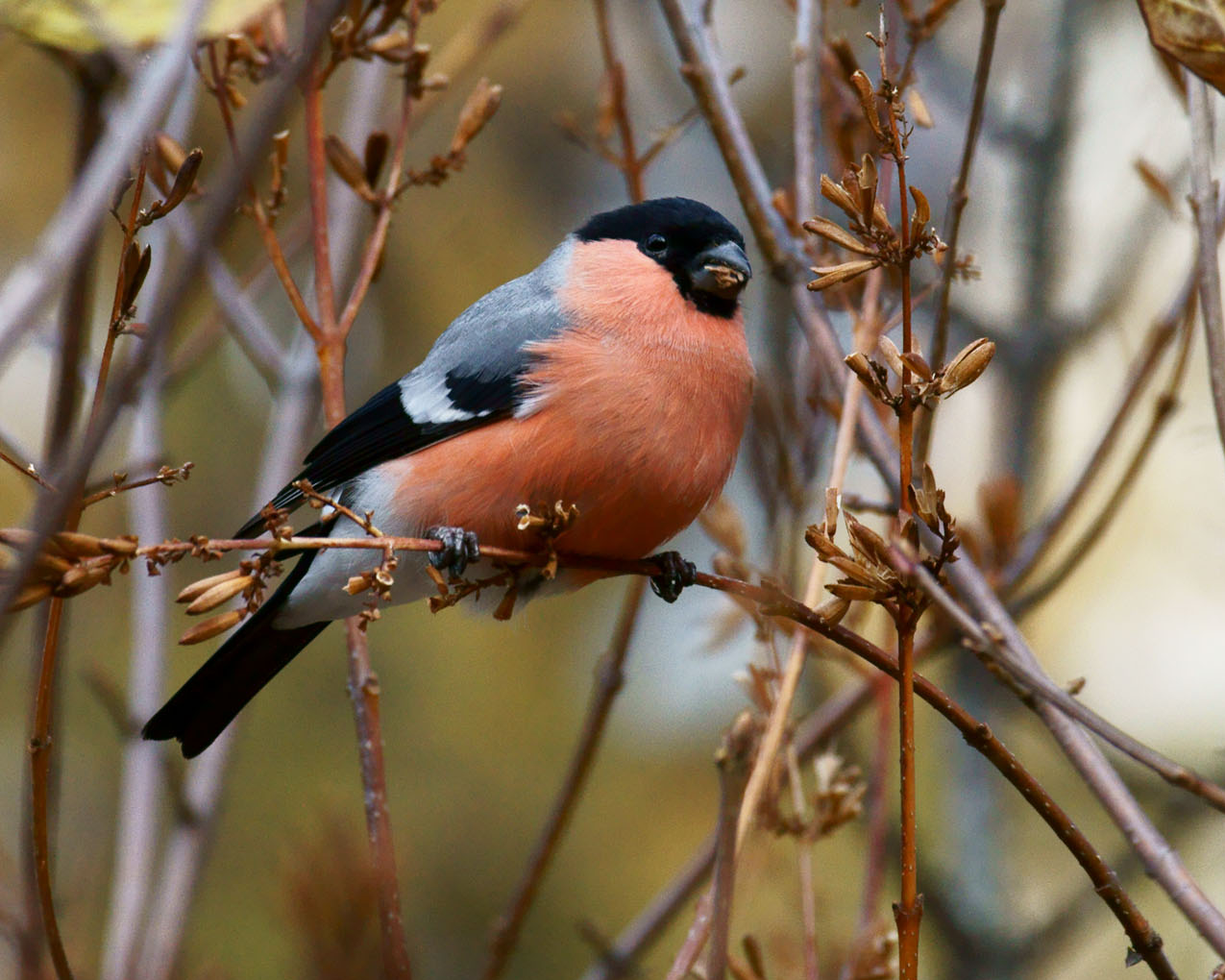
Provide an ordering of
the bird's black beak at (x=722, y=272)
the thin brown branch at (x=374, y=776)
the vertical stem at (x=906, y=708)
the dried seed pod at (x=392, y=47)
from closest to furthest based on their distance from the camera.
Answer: the vertical stem at (x=906, y=708), the thin brown branch at (x=374, y=776), the dried seed pod at (x=392, y=47), the bird's black beak at (x=722, y=272)

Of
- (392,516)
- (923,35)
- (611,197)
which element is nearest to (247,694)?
(392,516)

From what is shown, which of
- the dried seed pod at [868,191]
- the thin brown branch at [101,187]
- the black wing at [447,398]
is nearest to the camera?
the thin brown branch at [101,187]

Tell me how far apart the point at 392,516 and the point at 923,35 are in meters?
1.25

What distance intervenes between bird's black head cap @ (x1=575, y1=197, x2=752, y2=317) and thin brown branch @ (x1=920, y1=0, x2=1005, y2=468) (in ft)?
2.40

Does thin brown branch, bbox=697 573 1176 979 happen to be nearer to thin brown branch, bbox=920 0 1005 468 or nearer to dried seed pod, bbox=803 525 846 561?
dried seed pod, bbox=803 525 846 561

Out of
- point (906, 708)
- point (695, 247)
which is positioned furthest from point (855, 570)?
point (695, 247)

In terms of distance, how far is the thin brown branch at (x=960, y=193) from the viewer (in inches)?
66.3

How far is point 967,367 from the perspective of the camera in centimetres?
120

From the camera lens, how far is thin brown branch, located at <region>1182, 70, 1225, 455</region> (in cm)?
129

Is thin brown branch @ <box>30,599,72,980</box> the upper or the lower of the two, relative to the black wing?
lower

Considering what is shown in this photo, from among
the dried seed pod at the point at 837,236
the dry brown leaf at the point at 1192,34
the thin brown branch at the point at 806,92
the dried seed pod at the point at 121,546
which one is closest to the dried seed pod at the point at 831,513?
the dried seed pod at the point at 837,236

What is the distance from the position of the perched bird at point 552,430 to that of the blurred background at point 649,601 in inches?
6.5

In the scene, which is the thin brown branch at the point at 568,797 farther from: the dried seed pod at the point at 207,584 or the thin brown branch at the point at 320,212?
the dried seed pod at the point at 207,584

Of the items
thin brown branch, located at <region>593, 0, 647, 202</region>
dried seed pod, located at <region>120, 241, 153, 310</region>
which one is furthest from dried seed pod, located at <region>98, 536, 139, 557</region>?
thin brown branch, located at <region>593, 0, 647, 202</region>
